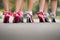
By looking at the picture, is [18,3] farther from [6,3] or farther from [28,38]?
[28,38]

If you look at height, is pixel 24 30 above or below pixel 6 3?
below

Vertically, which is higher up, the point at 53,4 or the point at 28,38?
the point at 53,4

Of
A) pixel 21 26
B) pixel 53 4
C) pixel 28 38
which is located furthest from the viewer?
pixel 53 4

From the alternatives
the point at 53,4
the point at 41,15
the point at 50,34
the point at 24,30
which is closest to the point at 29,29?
the point at 24,30

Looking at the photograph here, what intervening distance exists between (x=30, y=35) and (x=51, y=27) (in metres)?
0.19

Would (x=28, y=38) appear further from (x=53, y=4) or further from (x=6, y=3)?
(x=53, y=4)

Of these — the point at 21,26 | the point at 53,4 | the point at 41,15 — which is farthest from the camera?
the point at 53,4

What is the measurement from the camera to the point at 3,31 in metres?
1.42

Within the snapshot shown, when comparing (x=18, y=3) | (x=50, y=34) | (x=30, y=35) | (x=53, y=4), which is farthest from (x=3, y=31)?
(x=53, y=4)

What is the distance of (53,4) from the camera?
209cm

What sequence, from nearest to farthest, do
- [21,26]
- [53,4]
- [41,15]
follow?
1. [21,26]
2. [41,15]
3. [53,4]

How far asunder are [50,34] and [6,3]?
61 cm

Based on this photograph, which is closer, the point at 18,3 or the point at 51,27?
the point at 51,27

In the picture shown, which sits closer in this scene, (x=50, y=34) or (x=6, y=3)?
(x=50, y=34)
